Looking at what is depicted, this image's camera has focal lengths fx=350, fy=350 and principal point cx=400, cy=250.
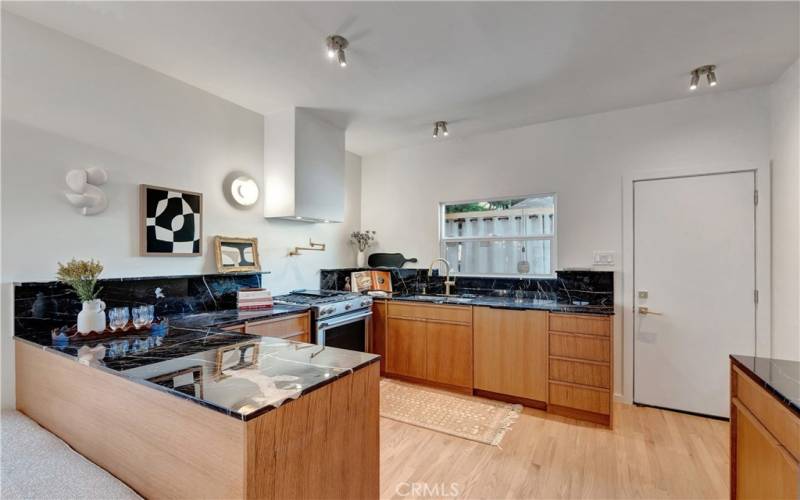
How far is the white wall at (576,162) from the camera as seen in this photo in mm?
2729

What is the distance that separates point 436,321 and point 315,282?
4.60 feet

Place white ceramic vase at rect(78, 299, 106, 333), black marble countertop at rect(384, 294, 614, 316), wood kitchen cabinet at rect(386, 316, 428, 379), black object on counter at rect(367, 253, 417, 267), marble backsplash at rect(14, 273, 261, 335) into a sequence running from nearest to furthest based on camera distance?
white ceramic vase at rect(78, 299, 106, 333), marble backsplash at rect(14, 273, 261, 335), black marble countertop at rect(384, 294, 614, 316), wood kitchen cabinet at rect(386, 316, 428, 379), black object on counter at rect(367, 253, 417, 267)

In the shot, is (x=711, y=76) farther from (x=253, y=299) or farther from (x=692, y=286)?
(x=253, y=299)

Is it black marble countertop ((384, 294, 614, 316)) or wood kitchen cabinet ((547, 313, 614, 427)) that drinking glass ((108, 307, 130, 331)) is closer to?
black marble countertop ((384, 294, 614, 316))

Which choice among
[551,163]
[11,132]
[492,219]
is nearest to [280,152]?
[11,132]

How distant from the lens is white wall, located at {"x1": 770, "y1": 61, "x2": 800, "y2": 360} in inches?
87.9

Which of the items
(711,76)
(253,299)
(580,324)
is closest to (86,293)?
(253,299)

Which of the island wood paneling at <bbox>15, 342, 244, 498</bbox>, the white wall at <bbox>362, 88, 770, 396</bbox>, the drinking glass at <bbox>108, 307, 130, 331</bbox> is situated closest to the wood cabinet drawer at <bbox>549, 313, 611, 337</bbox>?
the white wall at <bbox>362, 88, 770, 396</bbox>

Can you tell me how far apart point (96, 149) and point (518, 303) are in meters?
3.23

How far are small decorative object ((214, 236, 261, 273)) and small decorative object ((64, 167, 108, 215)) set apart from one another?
0.80 metres

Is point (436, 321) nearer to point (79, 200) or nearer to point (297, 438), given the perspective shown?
point (297, 438)

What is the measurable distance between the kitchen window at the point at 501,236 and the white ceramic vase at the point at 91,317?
9.77 feet

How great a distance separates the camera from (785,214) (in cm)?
237

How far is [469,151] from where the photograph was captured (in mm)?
3793
